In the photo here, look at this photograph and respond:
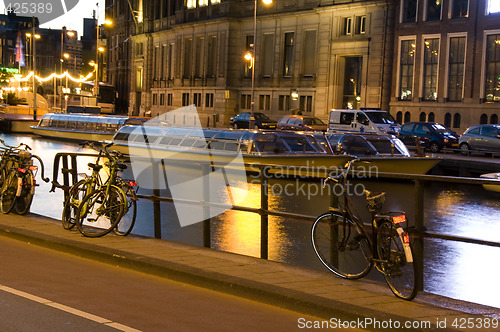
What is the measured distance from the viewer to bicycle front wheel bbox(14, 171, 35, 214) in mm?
12312

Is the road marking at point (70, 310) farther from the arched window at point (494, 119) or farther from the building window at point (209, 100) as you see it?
the building window at point (209, 100)

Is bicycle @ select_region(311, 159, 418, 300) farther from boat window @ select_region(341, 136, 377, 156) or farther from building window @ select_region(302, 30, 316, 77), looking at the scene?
building window @ select_region(302, 30, 316, 77)

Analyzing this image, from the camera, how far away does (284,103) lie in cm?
6625

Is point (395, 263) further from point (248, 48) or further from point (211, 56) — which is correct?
point (211, 56)

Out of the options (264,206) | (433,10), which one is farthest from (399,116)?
(264,206)

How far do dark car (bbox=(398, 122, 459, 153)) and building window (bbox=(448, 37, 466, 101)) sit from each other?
9338mm

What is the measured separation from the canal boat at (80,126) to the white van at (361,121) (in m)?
12.4

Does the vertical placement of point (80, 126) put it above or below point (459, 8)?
below

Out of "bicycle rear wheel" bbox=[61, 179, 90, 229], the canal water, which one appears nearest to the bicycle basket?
the canal water

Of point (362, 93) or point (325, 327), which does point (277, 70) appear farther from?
point (325, 327)

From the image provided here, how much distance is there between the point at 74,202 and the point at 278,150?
14887 millimetres

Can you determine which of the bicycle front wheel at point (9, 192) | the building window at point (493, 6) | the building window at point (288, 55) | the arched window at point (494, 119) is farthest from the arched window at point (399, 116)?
the bicycle front wheel at point (9, 192)

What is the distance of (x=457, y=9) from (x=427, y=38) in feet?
9.82

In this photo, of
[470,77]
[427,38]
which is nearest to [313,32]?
[427,38]
